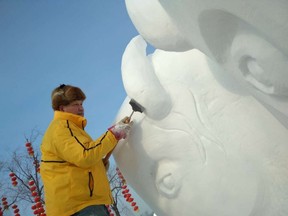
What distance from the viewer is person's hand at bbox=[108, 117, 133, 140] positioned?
7.22 ft

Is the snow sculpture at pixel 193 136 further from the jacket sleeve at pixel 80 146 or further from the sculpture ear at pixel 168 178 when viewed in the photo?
the jacket sleeve at pixel 80 146

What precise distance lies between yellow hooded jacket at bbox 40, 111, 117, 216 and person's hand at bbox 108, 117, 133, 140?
1.3 inches

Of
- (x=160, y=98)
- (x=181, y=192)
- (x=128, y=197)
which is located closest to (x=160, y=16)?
(x=160, y=98)

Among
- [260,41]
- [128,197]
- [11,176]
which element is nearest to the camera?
[260,41]

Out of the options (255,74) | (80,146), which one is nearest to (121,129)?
(80,146)

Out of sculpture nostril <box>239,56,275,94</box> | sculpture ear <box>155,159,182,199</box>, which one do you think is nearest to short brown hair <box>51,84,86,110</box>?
sculpture ear <box>155,159,182,199</box>

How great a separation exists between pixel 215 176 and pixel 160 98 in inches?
20.7

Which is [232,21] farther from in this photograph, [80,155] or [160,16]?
[80,155]

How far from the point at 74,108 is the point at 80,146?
13.2 inches

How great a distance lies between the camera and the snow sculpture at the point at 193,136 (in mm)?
2002

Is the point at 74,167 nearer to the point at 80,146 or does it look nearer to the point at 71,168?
the point at 71,168

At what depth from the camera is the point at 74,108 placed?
2.32 metres

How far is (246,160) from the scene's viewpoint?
2041 millimetres

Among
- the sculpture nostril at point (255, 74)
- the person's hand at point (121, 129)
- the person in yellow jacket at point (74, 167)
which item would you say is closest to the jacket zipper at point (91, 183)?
the person in yellow jacket at point (74, 167)
